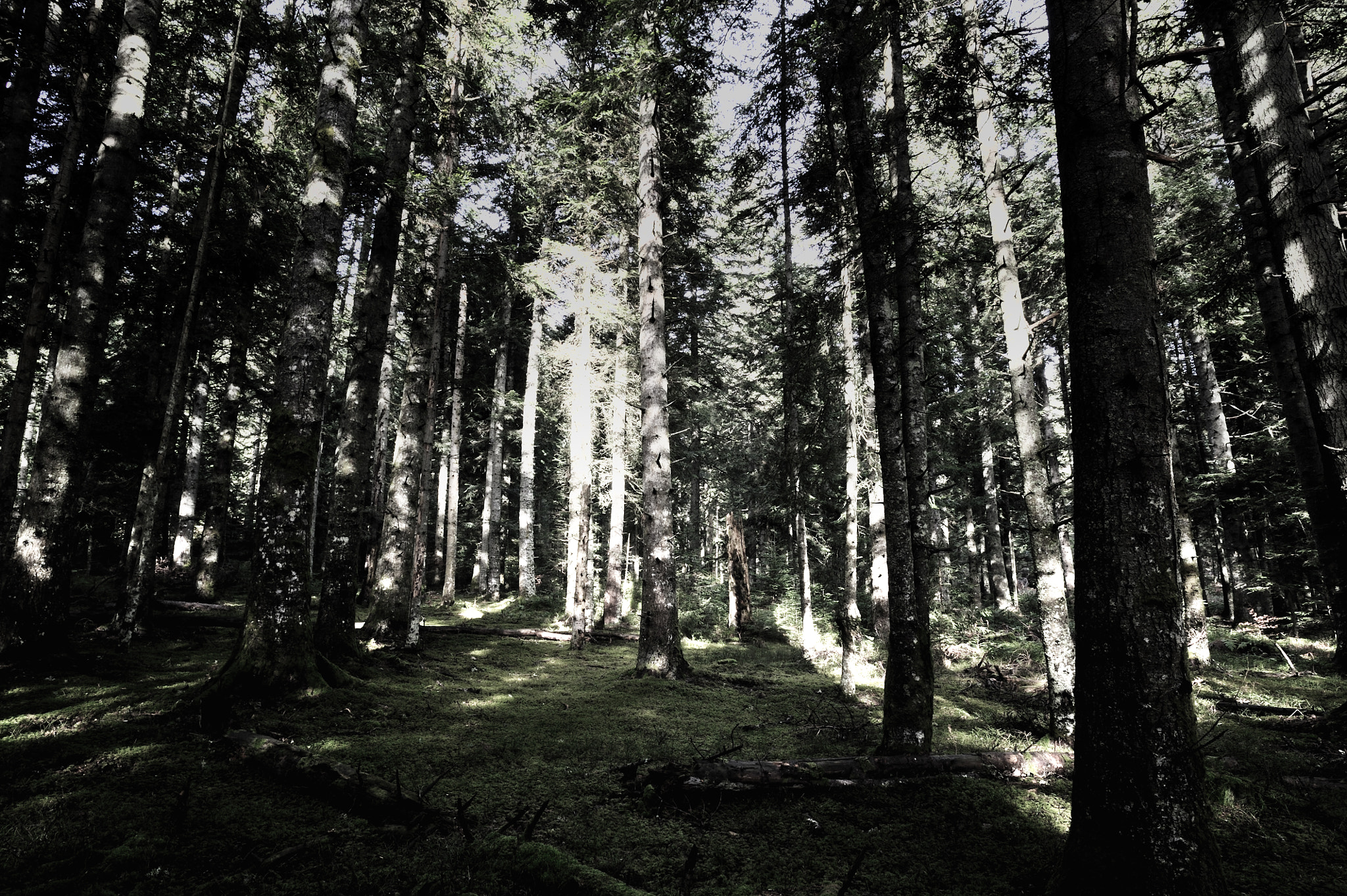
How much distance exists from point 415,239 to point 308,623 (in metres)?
12.8

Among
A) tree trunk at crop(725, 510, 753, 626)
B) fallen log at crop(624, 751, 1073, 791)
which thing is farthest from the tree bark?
fallen log at crop(624, 751, 1073, 791)

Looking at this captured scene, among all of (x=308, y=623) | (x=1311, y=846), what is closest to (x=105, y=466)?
(x=308, y=623)

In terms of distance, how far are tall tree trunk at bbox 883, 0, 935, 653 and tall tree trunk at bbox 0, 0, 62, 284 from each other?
13343 mm

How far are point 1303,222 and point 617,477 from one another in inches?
589

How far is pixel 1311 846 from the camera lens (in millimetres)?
4082

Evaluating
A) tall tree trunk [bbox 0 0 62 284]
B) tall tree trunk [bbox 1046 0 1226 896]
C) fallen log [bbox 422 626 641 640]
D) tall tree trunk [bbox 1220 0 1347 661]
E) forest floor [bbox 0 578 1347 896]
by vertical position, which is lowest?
fallen log [bbox 422 626 641 640]

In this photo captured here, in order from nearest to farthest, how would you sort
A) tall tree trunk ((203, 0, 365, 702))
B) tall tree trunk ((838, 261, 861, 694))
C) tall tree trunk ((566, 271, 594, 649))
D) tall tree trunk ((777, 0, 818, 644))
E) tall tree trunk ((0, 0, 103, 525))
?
tall tree trunk ((203, 0, 365, 702)) → tall tree trunk ((0, 0, 103, 525)) → tall tree trunk ((838, 261, 861, 694)) → tall tree trunk ((777, 0, 818, 644)) → tall tree trunk ((566, 271, 594, 649))

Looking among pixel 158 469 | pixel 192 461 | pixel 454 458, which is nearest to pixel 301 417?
pixel 158 469

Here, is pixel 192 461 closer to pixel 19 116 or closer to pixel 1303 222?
pixel 19 116

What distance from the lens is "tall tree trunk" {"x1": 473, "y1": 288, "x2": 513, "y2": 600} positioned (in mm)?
22891

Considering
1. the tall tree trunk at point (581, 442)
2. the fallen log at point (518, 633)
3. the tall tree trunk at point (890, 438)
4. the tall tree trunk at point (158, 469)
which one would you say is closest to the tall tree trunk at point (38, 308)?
the tall tree trunk at point (158, 469)

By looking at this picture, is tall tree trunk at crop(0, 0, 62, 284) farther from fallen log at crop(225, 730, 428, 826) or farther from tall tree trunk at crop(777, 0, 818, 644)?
tall tree trunk at crop(777, 0, 818, 644)

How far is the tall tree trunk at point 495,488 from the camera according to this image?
2289 centimetres

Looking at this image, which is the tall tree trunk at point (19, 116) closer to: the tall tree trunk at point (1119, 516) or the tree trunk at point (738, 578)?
the tall tree trunk at point (1119, 516)
